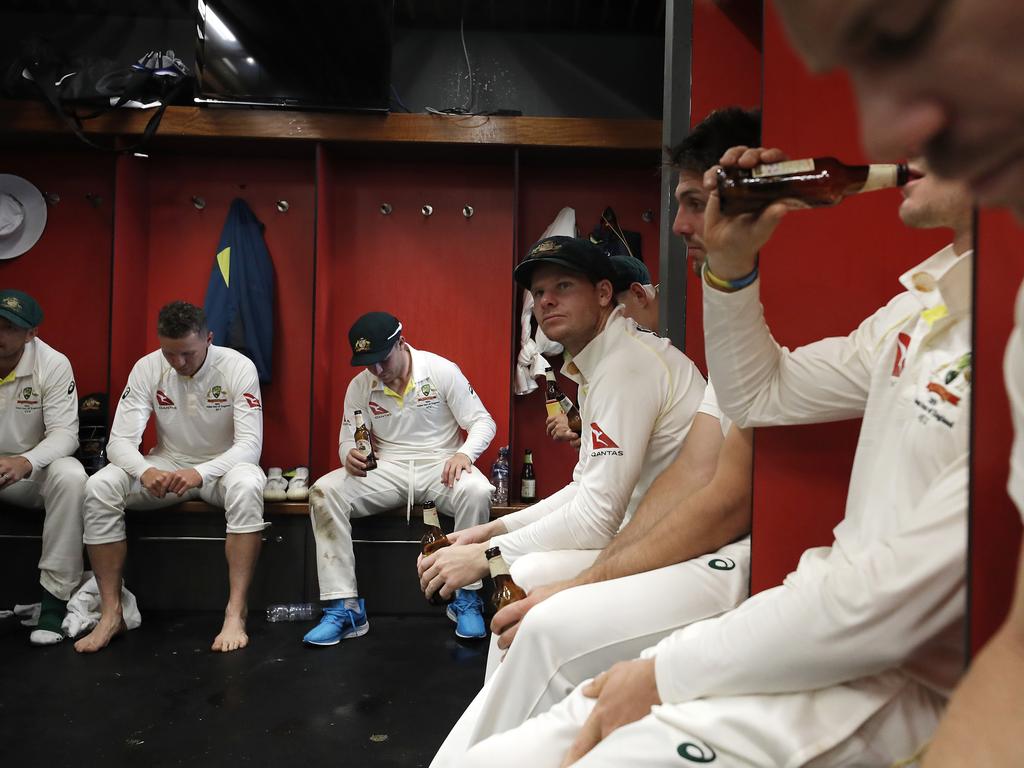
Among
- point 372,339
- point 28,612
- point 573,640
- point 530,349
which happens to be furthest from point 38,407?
point 573,640

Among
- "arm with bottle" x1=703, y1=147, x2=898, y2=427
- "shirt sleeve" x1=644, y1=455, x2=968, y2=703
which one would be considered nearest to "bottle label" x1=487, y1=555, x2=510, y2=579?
"arm with bottle" x1=703, y1=147, x2=898, y2=427

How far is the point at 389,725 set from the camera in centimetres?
268

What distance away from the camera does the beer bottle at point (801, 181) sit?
3.45 feet

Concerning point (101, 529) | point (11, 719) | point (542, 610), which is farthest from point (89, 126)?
point (542, 610)

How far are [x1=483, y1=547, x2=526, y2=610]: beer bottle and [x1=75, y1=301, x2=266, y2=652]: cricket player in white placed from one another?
203cm

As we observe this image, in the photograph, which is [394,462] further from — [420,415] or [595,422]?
Answer: [595,422]

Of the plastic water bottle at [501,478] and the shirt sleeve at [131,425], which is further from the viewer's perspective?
the plastic water bottle at [501,478]

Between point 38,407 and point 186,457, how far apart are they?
721 mm

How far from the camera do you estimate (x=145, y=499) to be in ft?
13.2

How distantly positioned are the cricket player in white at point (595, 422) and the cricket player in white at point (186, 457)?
203cm

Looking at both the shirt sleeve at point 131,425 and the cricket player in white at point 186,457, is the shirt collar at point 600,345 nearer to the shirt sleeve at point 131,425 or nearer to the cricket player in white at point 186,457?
the cricket player in white at point 186,457

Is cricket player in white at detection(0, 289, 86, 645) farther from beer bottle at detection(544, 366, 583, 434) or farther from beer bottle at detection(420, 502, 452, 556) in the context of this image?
beer bottle at detection(544, 366, 583, 434)

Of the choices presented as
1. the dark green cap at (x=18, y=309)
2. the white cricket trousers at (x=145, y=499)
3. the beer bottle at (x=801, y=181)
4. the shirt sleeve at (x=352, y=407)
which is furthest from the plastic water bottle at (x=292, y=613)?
the beer bottle at (x=801, y=181)

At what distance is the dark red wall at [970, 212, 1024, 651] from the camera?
1.90 feet
